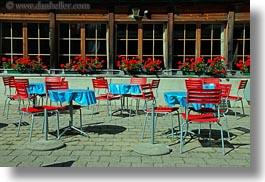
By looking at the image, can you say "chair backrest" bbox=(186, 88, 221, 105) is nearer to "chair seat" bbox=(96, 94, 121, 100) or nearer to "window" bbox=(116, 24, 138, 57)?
"chair seat" bbox=(96, 94, 121, 100)

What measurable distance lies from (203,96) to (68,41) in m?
6.61

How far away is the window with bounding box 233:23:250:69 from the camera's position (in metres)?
10.5

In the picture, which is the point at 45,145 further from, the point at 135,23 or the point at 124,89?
the point at 135,23

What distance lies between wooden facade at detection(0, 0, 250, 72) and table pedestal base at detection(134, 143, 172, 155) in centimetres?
536

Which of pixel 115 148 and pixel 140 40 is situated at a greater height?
pixel 140 40

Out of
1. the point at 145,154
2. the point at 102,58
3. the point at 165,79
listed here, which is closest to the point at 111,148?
the point at 145,154

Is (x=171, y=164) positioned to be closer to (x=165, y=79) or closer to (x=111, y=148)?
(x=111, y=148)

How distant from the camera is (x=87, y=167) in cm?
436

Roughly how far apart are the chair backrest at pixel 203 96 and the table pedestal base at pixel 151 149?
737 millimetres

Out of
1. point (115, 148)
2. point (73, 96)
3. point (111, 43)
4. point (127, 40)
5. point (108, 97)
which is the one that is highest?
point (127, 40)

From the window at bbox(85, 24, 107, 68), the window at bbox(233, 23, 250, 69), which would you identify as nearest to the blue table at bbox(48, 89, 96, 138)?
the window at bbox(85, 24, 107, 68)

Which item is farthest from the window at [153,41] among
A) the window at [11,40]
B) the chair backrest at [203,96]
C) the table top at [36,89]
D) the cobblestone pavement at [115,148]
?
the chair backrest at [203,96]

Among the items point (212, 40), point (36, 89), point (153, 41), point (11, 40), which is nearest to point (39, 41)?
point (11, 40)

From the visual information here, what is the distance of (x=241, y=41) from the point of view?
10547 millimetres
